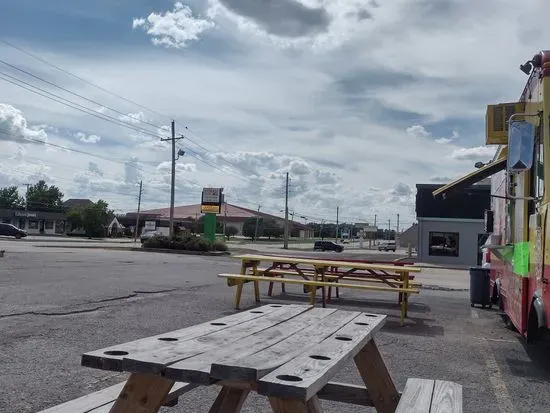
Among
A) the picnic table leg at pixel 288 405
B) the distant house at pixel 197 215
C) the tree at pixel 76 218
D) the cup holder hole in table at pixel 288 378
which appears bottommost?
the picnic table leg at pixel 288 405

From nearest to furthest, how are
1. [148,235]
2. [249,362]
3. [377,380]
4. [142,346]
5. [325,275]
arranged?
[249,362]
[142,346]
[377,380]
[325,275]
[148,235]

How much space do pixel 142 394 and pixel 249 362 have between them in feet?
1.87

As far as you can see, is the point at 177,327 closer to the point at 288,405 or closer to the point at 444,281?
the point at 288,405

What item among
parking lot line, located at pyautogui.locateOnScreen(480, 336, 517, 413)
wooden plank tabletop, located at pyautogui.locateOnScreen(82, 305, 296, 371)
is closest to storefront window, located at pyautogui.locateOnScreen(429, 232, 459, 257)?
parking lot line, located at pyautogui.locateOnScreen(480, 336, 517, 413)

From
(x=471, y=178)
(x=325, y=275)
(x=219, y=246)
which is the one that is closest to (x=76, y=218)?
(x=219, y=246)

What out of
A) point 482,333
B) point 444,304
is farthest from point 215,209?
point 482,333

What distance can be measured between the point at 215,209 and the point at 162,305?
36.2 metres

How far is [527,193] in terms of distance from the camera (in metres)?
6.66

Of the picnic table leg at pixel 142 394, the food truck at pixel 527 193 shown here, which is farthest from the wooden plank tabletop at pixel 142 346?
the food truck at pixel 527 193

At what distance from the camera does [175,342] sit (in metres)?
3.05

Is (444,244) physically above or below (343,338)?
above

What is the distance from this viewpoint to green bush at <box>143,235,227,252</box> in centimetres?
3859

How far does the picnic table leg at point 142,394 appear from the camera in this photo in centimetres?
278

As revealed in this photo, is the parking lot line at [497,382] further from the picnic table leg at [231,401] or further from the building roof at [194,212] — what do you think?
the building roof at [194,212]
